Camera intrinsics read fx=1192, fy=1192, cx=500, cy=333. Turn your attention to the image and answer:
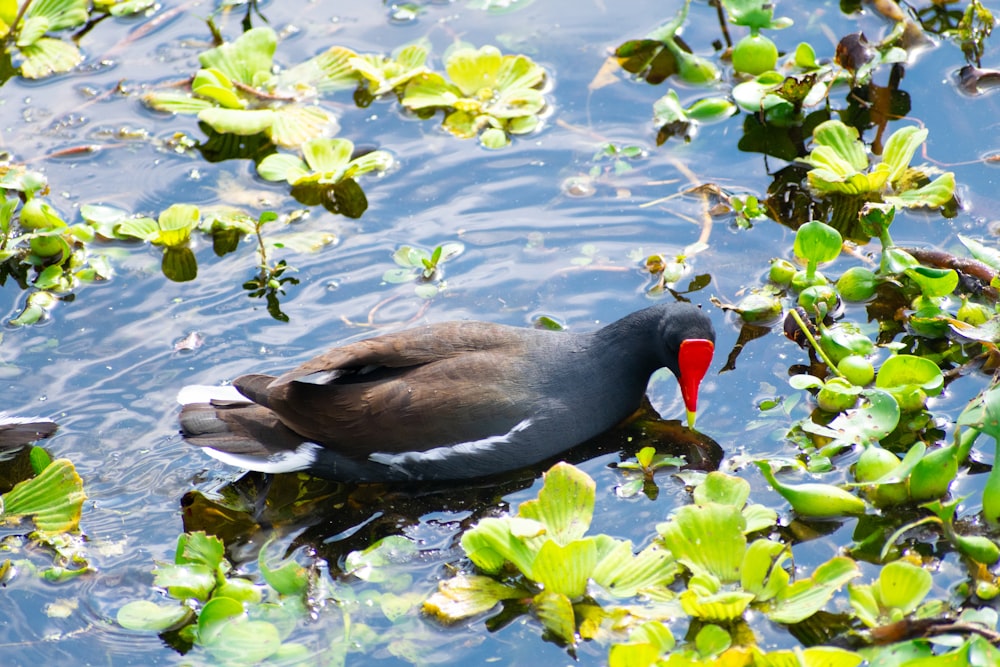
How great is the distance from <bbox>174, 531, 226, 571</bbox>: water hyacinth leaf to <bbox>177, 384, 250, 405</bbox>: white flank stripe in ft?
1.90

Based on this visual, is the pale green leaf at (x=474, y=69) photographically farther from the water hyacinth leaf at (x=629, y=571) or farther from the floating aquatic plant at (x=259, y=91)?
the water hyacinth leaf at (x=629, y=571)

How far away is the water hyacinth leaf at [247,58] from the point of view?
562 cm

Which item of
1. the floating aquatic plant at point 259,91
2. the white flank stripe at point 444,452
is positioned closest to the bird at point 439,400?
the white flank stripe at point 444,452

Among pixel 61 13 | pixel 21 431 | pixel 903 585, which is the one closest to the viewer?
pixel 903 585

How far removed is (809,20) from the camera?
5773mm

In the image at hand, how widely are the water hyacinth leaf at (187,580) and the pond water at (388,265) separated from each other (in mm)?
170

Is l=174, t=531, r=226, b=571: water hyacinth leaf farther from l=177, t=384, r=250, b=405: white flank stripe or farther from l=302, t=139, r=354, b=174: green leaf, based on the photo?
l=302, t=139, r=354, b=174: green leaf

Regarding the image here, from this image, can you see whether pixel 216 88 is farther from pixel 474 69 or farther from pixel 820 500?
pixel 820 500

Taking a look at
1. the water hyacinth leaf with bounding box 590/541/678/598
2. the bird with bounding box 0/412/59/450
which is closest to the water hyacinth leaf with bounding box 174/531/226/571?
the bird with bounding box 0/412/59/450

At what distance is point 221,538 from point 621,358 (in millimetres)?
1458

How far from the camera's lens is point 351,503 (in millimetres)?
3984

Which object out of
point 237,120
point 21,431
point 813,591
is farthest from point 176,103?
point 813,591

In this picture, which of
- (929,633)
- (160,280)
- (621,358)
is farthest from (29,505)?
(929,633)

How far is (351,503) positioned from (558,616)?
3.11 ft
